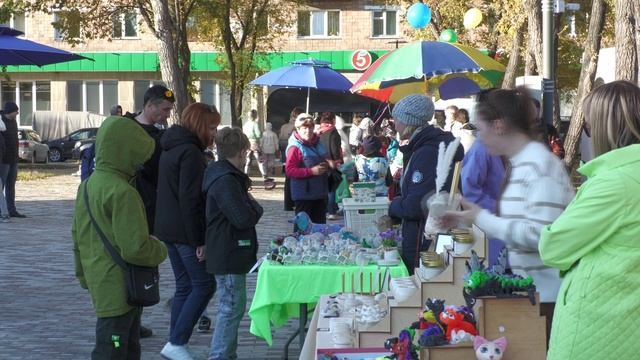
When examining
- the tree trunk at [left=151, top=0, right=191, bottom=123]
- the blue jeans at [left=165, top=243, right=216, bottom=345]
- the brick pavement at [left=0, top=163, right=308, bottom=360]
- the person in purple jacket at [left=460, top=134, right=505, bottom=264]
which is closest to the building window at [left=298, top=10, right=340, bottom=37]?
the tree trunk at [left=151, top=0, right=191, bottom=123]

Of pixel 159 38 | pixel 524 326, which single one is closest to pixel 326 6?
pixel 159 38

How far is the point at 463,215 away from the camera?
178 inches

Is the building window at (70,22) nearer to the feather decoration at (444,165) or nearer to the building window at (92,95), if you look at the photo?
the building window at (92,95)

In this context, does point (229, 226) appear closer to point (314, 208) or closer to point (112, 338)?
point (112, 338)

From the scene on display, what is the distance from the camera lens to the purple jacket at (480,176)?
697 cm

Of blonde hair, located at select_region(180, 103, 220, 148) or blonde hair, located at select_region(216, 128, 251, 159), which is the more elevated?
blonde hair, located at select_region(180, 103, 220, 148)

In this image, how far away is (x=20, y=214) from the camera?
19469 millimetres

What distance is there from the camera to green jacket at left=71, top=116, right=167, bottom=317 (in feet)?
19.1

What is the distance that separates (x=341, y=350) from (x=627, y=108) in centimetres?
223

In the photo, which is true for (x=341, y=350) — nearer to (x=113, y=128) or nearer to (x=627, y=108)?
(x=113, y=128)

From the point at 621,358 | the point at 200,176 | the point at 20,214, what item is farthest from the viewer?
the point at 20,214

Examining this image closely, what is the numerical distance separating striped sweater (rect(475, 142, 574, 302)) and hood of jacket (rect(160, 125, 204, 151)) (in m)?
3.62

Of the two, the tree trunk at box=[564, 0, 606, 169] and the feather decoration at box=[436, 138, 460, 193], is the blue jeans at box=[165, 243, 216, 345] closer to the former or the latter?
Answer: the feather decoration at box=[436, 138, 460, 193]

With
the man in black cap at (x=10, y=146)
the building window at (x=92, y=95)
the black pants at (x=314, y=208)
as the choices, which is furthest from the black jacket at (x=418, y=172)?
the building window at (x=92, y=95)
